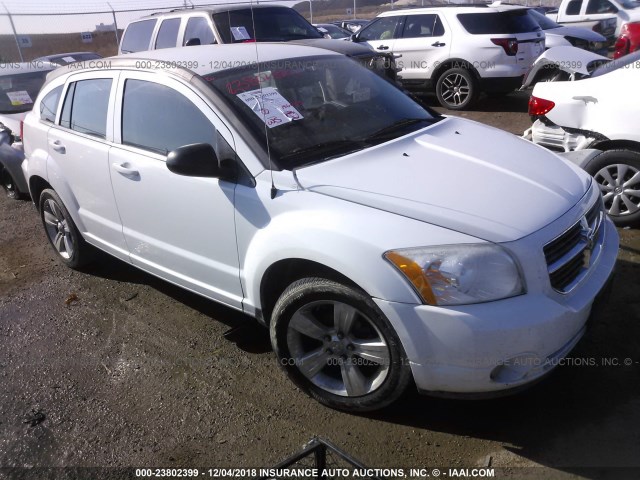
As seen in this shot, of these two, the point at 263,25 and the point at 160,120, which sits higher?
the point at 160,120

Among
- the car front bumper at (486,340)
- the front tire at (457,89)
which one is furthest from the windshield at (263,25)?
the car front bumper at (486,340)

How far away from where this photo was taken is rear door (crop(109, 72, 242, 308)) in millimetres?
3043

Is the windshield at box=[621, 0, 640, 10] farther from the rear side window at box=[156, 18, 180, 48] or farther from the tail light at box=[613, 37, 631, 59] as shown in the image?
the rear side window at box=[156, 18, 180, 48]

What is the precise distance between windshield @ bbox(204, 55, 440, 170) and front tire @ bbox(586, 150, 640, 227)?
1.68 meters

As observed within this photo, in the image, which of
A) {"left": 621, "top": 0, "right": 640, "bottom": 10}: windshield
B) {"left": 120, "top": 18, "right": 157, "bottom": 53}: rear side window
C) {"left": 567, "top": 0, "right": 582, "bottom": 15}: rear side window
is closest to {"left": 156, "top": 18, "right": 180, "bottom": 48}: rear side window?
{"left": 120, "top": 18, "right": 157, "bottom": 53}: rear side window

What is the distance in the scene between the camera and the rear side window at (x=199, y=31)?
Answer: 808cm

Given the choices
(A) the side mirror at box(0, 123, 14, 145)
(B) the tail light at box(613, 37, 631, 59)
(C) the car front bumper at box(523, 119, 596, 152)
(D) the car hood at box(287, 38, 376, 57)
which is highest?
(D) the car hood at box(287, 38, 376, 57)

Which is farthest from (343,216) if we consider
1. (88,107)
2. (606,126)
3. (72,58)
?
(72,58)

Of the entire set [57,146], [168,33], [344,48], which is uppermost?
[168,33]

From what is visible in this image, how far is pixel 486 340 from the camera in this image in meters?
2.31

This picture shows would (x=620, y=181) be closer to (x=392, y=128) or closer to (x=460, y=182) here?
(x=392, y=128)

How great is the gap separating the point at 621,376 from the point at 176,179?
2.69 metres

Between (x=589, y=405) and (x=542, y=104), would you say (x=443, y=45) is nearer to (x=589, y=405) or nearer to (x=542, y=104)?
(x=542, y=104)

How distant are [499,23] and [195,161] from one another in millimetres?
7793
